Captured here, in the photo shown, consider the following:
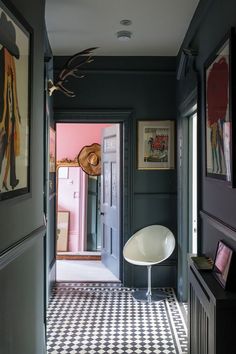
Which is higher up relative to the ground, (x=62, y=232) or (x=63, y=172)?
(x=63, y=172)

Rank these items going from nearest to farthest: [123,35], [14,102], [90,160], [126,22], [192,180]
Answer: [14,102] < [126,22] < [123,35] < [192,180] < [90,160]

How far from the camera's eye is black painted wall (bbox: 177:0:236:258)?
2.25 metres

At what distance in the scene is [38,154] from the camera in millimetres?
2482

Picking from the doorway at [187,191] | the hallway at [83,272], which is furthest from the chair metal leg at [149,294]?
the hallway at [83,272]

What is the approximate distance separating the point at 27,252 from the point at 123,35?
2484 millimetres

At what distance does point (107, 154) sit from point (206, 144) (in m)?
2.80

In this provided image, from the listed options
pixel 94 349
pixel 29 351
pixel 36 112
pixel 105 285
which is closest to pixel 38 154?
pixel 36 112

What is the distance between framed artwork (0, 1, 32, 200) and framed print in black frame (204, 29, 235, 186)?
107cm

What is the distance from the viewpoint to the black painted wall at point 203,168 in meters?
2.25

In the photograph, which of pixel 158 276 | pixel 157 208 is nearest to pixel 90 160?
pixel 157 208

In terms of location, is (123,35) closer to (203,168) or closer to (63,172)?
(203,168)

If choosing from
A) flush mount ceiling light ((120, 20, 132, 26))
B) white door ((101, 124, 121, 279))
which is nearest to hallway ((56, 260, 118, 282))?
white door ((101, 124, 121, 279))

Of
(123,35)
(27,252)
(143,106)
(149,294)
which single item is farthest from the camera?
(143,106)

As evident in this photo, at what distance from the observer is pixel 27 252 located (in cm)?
219
